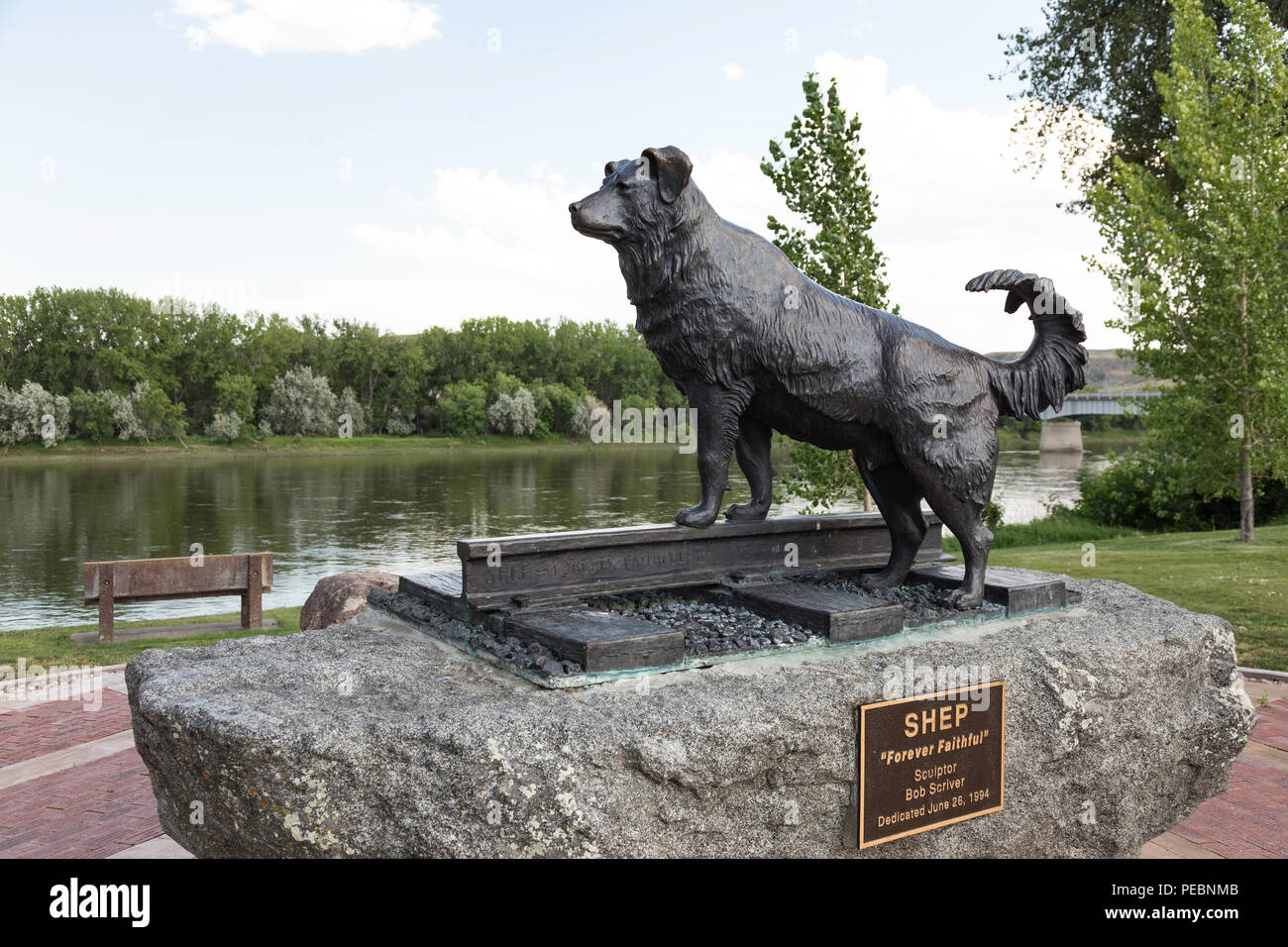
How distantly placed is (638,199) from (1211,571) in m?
9.35

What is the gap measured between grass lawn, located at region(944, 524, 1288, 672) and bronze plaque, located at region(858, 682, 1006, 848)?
173 inches

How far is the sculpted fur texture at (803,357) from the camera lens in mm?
3816

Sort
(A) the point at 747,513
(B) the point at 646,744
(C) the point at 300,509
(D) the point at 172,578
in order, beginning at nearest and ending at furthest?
(B) the point at 646,744, (A) the point at 747,513, (D) the point at 172,578, (C) the point at 300,509

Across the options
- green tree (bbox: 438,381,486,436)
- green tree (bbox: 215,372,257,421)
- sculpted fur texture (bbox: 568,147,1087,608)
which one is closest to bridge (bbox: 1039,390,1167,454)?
sculpted fur texture (bbox: 568,147,1087,608)

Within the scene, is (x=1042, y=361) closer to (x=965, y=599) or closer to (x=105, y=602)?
(x=965, y=599)

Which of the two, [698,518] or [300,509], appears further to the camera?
[300,509]

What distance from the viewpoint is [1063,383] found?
4.33m

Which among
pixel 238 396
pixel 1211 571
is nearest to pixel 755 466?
pixel 1211 571

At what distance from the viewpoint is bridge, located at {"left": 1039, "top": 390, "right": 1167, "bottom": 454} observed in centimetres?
1454

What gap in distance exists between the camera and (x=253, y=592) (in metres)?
9.03

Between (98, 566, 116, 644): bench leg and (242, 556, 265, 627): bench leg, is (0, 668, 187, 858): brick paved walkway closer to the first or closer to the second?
(98, 566, 116, 644): bench leg

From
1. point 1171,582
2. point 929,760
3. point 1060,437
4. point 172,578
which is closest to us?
point 929,760

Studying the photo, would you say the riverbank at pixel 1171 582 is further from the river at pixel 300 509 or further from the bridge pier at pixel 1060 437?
the bridge pier at pixel 1060 437
